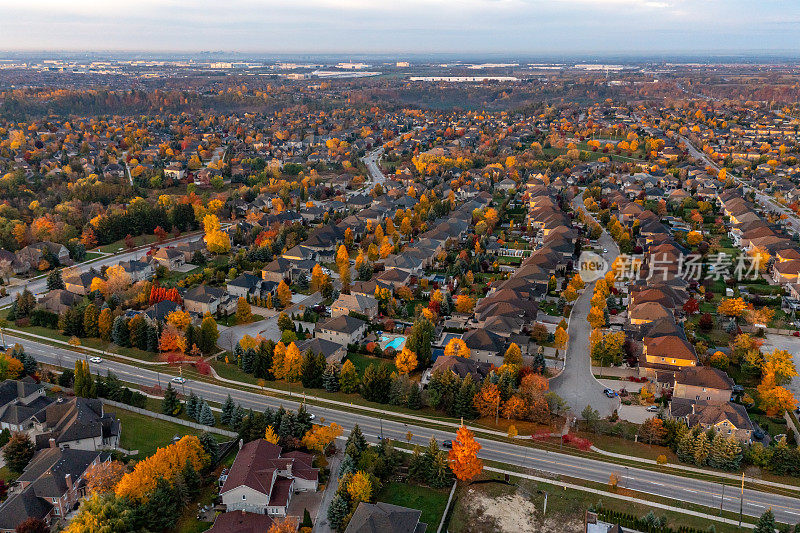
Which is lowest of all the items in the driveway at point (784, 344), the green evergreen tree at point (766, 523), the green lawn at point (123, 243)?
Result: the green lawn at point (123, 243)

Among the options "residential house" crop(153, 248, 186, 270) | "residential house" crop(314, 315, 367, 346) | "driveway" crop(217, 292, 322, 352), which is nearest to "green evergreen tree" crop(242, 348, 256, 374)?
"driveway" crop(217, 292, 322, 352)

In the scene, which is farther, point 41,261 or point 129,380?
point 41,261

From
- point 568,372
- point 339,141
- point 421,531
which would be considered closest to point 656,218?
point 568,372

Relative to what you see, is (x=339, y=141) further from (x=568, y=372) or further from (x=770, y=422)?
(x=770, y=422)

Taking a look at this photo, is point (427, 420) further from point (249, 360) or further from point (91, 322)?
point (91, 322)

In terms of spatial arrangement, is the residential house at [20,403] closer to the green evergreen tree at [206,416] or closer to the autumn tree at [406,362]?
the green evergreen tree at [206,416]

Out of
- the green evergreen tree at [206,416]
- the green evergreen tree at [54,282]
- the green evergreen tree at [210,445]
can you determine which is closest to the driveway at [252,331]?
the green evergreen tree at [206,416]

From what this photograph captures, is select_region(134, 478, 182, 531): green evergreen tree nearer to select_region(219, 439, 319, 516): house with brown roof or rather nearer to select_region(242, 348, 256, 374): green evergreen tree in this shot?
select_region(219, 439, 319, 516): house with brown roof
